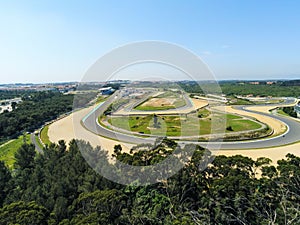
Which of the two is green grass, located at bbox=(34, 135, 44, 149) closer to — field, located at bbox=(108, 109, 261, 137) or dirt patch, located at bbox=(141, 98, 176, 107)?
field, located at bbox=(108, 109, 261, 137)

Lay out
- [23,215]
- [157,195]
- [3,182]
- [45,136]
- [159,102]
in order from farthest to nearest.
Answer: [159,102] < [45,136] < [3,182] < [157,195] < [23,215]

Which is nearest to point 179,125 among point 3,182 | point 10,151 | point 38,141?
point 38,141

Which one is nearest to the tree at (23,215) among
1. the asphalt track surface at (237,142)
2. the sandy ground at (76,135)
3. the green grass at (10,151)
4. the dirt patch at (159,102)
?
the sandy ground at (76,135)

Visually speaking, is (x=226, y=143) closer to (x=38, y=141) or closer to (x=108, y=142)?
(x=108, y=142)

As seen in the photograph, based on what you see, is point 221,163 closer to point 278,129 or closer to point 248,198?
point 248,198

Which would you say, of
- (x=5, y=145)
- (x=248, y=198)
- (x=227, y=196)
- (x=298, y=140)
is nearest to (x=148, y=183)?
(x=227, y=196)

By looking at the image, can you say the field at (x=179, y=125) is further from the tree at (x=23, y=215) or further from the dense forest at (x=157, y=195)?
the tree at (x=23, y=215)
